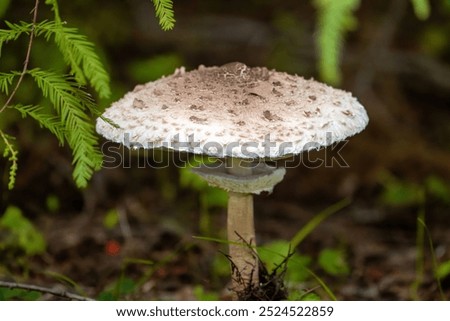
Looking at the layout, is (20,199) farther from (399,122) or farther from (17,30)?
(399,122)

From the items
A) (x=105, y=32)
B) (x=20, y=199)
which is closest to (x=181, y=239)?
(x=20, y=199)

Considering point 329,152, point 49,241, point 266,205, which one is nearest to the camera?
point 49,241

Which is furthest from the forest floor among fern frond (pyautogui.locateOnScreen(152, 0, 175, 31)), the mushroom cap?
fern frond (pyautogui.locateOnScreen(152, 0, 175, 31))

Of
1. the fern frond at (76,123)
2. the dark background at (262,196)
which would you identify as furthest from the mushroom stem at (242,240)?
the fern frond at (76,123)

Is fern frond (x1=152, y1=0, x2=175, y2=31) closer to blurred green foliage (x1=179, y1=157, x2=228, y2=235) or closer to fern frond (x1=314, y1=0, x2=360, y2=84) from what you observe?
fern frond (x1=314, y1=0, x2=360, y2=84)

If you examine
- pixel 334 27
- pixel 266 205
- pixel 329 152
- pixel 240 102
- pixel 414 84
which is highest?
pixel 414 84

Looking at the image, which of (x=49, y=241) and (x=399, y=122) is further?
(x=399, y=122)

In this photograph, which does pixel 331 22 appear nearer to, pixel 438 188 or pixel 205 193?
pixel 205 193
